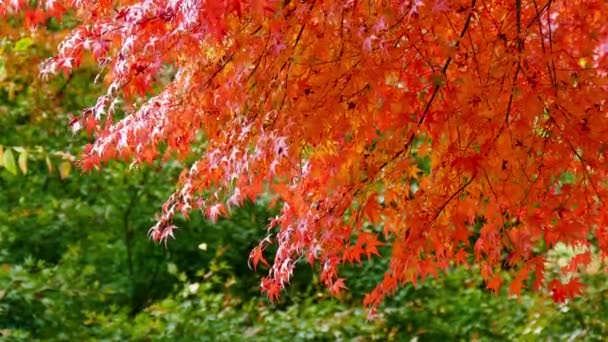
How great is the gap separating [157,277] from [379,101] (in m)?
4.32

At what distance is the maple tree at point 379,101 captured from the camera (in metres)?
3.84

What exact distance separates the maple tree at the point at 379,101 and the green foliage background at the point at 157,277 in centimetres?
143

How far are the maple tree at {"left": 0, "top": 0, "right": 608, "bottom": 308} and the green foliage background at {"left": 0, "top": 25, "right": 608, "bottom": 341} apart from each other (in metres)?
1.43

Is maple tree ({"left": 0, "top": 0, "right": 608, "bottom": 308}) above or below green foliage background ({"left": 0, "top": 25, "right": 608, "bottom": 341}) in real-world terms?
above

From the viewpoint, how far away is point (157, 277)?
8.00 metres

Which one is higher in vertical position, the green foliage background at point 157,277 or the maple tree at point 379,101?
the maple tree at point 379,101

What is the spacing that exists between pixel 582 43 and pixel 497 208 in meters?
0.83

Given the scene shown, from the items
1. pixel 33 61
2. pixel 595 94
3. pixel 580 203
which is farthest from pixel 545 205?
pixel 33 61

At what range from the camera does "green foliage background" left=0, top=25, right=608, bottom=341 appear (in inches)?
244

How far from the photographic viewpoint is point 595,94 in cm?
397

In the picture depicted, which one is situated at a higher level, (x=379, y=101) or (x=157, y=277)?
(x=379, y=101)

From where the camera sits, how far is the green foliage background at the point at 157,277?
621 cm

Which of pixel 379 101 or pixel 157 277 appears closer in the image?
pixel 379 101

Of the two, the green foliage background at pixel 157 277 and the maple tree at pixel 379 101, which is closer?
the maple tree at pixel 379 101
